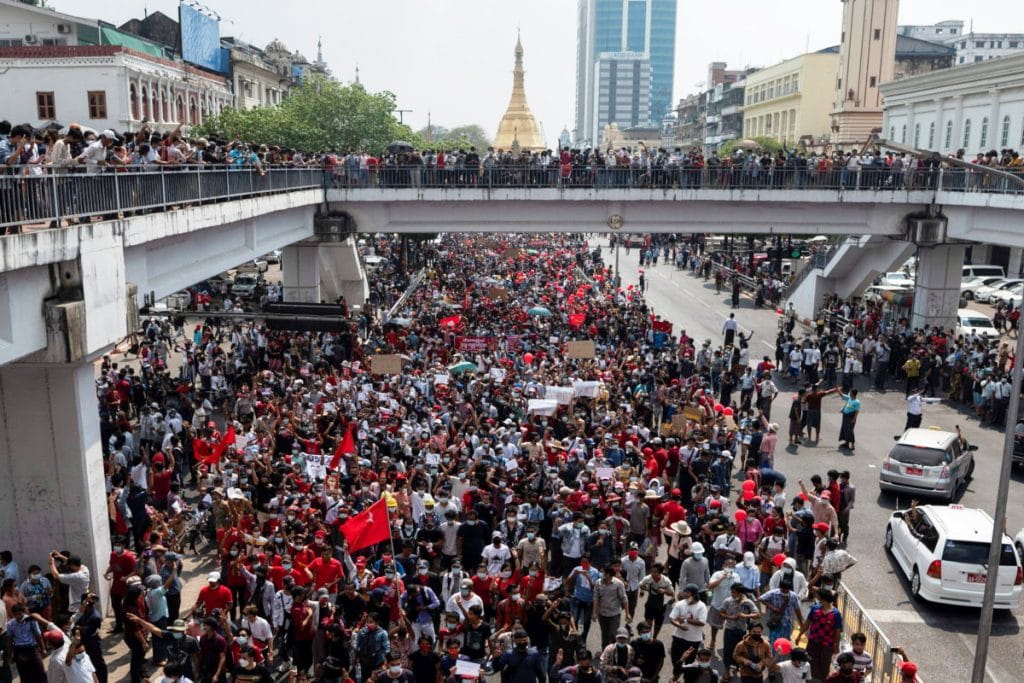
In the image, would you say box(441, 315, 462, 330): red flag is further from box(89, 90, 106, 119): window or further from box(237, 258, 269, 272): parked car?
box(89, 90, 106, 119): window

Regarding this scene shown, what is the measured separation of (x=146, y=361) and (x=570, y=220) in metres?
13.8

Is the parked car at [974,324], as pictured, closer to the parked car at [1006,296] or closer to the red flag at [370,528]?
the parked car at [1006,296]

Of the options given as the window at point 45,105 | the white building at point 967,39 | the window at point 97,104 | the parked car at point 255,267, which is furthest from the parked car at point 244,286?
the white building at point 967,39

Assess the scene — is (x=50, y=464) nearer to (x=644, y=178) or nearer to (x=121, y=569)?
(x=121, y=569)

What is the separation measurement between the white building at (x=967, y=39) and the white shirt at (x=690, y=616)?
124 meters

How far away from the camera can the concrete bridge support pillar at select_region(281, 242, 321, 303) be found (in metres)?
30.9

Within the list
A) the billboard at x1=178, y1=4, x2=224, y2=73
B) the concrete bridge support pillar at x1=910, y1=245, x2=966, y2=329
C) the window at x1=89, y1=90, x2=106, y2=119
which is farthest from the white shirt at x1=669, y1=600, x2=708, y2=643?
the billboard at x1=178, y1=4, x2=224, y2=73

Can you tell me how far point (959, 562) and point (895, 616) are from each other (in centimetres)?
111

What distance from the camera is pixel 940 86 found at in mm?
49281

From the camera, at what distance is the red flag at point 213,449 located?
16234 mm

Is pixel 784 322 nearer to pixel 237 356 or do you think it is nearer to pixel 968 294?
pixel 968 294

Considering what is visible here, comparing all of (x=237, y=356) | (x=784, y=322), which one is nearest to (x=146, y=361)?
(x=237, y=356)

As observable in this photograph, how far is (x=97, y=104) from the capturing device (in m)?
53.1

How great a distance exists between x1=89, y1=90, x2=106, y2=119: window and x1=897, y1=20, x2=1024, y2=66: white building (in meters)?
99.9
